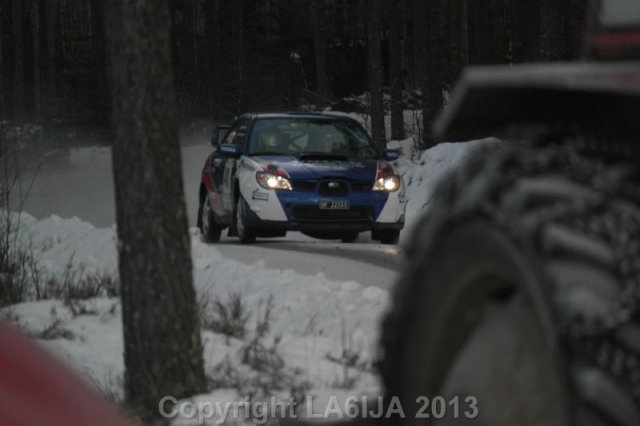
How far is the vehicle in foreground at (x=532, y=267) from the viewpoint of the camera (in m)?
2.33

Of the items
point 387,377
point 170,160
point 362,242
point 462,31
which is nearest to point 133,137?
point 170,160

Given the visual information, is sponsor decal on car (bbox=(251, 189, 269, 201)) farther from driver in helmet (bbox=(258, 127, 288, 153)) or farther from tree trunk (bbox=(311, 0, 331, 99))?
tree trunk (bbox=(311, 0, 331, 99))

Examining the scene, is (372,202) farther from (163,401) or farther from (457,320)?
(457,320)

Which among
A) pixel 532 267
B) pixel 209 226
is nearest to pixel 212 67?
pixel 209 226

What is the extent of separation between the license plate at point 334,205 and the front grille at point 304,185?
230mm

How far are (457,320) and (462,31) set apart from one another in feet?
165

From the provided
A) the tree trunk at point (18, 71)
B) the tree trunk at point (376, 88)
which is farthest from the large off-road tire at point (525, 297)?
the tree trunk at point (18, 71)

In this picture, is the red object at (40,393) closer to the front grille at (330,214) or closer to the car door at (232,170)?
the front grille at (330,214)

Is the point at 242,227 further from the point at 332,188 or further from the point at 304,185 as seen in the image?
the point at 332,188

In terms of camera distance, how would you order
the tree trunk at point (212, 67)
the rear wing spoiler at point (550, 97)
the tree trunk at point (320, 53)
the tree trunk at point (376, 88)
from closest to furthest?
the rear wing spoiler at point (550, 97)
the tree trunk at point (376, 88)
the tree trunk at point (212, 67)
the tree trunk at point (320, 53)

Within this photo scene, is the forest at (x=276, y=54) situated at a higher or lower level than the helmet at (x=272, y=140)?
lower

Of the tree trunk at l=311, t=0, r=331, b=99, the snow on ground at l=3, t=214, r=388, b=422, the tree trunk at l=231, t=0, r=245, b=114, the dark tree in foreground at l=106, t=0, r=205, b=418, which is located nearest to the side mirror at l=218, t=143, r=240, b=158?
the snow on ground at l=3, t=214, r=388, b=422

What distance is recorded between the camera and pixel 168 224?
7277mm

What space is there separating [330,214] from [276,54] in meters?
36.5
